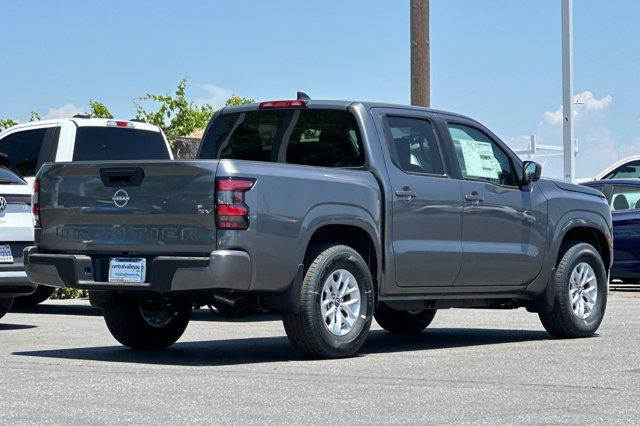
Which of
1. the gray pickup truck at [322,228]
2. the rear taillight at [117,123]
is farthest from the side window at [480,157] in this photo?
the rear taillight at [117,123]

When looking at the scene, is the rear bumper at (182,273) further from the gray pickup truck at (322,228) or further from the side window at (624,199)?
the side window at (624,199)

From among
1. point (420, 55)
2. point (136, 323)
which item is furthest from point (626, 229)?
point (136, 323)

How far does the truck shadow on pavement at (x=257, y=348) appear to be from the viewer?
32.8 ft

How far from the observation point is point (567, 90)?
2606 cm

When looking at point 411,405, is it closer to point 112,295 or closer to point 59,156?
point 112,295

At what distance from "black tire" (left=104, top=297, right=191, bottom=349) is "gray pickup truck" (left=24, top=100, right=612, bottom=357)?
0.5 inches

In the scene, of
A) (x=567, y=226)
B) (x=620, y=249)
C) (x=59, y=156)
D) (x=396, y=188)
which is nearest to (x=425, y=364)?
(x=396, y=188)

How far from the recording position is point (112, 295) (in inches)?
399

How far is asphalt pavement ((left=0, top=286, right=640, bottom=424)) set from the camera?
7.02 m

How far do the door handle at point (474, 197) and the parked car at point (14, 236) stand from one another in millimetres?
4427

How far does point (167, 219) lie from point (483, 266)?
3.07 metres

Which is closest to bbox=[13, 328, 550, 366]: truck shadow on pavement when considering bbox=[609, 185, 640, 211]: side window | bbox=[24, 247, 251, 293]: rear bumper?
bbox=[24, 247, 251, 293]: rear bumper

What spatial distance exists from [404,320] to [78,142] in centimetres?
467

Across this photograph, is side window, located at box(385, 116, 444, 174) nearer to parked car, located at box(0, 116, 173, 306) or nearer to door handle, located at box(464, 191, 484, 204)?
door handle, located at box(464, 191, 484, 204)
